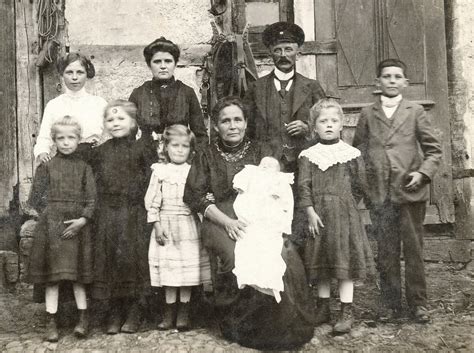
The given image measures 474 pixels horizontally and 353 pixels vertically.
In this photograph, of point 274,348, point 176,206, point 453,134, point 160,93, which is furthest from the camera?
point 453,134

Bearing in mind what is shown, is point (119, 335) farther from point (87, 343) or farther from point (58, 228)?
point (58, 228)

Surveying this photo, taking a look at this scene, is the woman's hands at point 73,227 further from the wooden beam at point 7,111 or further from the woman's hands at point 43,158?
the wooden beam at point 7,111

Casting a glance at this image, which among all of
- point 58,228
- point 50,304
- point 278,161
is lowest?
point 50,304

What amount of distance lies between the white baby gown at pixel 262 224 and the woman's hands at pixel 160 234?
48cm

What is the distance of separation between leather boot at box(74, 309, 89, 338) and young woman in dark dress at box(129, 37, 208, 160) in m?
1.21

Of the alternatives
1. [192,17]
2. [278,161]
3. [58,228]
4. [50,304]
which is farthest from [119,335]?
[192,17]

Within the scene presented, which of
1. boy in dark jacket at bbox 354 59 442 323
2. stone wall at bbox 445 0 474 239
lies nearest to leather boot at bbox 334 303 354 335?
boy in dark jacket at bbox 354 59 442 323

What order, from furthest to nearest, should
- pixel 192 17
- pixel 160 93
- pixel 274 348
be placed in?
pixel 192 17 < pixel 160 93 < pixel 274 348

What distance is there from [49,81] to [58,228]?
6.57 feet

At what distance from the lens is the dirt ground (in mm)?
3814

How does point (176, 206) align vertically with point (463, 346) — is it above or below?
above

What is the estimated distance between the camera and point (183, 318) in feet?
13.1

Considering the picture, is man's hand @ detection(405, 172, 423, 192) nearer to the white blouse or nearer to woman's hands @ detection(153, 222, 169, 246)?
woman's hands @ detection(153, 222, 169, 246)

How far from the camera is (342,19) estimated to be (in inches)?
220
